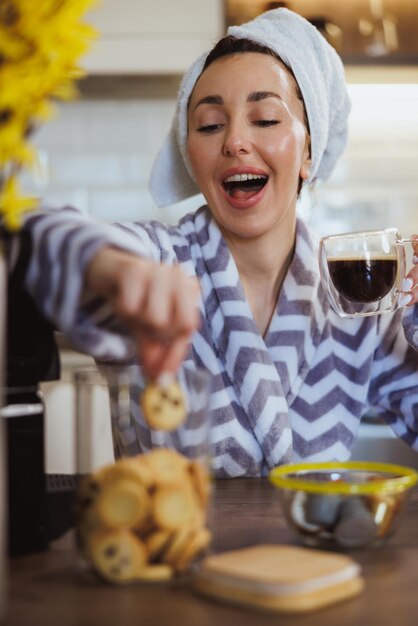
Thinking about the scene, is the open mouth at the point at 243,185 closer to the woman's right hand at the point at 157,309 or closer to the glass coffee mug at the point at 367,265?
the glass coffee mug at the point at 367,265

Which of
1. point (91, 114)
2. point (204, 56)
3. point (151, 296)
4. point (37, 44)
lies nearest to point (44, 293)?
point (151, 296)

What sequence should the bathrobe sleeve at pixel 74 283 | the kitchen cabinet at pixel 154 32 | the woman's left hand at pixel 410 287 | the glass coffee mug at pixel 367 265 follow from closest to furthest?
the bathrobe sleeve at pixel 74 283
the glass coffee mug at pixel 367 265
the woman's left hand at pixel 410 287
the kitchen cabinet at pixel 154 32

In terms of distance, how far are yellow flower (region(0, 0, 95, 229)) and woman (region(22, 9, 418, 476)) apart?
0.96 meters

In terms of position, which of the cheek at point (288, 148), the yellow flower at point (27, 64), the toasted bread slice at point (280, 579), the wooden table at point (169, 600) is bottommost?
the wooden table at point (169, 600)

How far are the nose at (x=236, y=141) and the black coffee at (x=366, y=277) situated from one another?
315mm

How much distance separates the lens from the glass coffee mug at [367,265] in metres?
1.48

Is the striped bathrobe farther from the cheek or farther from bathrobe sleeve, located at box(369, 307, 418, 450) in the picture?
the cheek

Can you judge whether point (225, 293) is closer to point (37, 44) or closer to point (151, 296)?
point (151, 296)

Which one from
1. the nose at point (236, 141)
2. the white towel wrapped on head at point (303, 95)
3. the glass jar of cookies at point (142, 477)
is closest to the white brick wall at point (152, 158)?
the white towel wrapped on head at point (303, 95)

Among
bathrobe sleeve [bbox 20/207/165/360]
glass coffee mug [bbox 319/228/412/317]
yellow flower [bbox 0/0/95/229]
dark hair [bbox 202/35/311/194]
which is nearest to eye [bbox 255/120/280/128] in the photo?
dark hair [bbox 202/35/311/194]

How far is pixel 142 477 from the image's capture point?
733mm

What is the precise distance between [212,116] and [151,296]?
1021 millimetres

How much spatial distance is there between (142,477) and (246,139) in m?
1.08

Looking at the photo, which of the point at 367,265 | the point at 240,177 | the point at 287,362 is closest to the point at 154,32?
the point at 240,177
